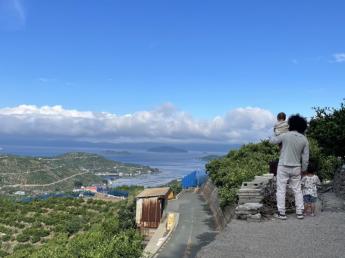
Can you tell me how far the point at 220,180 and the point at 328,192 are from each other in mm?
9470

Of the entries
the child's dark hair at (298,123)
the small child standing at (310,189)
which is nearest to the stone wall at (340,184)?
the small child standing at (310,189)

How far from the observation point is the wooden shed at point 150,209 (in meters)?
25.1

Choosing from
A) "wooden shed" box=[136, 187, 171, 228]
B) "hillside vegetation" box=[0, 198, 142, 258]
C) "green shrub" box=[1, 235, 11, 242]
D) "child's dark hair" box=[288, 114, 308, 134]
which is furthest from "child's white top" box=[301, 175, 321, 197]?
"green shrub" box=[1, 235, 11, 242]

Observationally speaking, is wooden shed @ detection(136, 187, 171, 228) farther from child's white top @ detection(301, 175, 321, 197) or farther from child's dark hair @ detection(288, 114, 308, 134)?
child's dark hair @ detection(288, 114, 308, 134)

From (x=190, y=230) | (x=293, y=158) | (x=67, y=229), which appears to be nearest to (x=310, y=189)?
(x=293, y=158)

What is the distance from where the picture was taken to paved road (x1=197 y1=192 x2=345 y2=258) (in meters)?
8.32

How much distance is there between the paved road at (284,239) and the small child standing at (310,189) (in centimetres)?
33

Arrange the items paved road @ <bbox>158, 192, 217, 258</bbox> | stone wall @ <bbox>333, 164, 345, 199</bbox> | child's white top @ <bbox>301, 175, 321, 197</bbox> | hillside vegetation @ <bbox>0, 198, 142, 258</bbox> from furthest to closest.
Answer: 1. hillside vegetation @ <bbox>0, 198, 142, 258</bbox>
2. paved road @ <bbox>158, 192, 217, 258</bbox>
3. stone wall @ <bbox>333, 164, 345, 199</bbox>
4. child's white top @ <bbox>301, 175, 321, 197</bbox>

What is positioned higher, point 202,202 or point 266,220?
point 266,220

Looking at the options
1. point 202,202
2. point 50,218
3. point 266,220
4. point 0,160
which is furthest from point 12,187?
point 266,220

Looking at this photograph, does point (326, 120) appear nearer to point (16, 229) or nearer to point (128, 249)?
point (128, 249)

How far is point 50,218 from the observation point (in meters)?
38.4

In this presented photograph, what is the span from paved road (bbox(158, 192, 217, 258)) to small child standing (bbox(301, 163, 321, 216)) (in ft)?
16.4

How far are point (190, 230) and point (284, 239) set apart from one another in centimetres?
1137
